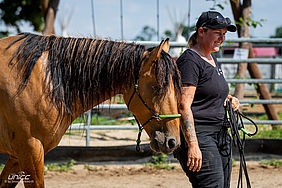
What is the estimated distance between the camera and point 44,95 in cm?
224

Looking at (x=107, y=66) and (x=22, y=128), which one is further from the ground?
(x=107, y=66)

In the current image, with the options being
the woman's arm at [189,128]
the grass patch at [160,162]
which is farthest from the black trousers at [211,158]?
the grass patch at [160,162]

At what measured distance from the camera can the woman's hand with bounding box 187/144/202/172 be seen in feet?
7.04

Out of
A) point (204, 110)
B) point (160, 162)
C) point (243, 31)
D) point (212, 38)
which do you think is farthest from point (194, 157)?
point (243, 31)

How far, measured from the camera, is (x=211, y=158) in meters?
2.27

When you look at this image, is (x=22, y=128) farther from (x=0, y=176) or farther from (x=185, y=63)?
(x=185, y=63)

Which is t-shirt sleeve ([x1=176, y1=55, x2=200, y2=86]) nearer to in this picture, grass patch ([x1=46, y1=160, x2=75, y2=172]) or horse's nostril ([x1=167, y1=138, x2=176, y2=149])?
horse's nostril ([x1=167, y1=138, x2=176, y2=149])

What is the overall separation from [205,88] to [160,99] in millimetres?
419

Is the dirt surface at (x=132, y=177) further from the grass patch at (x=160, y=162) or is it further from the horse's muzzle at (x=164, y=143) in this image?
the horse's muzzle at (x=164, y=143)

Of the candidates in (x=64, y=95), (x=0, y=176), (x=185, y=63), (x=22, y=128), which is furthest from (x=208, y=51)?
(x=0, y=176)

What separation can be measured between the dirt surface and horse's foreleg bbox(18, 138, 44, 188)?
1640mm

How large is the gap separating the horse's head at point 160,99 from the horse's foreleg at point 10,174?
126cm

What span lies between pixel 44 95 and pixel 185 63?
1085 millimetres

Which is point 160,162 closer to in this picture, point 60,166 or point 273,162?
point 60,166
